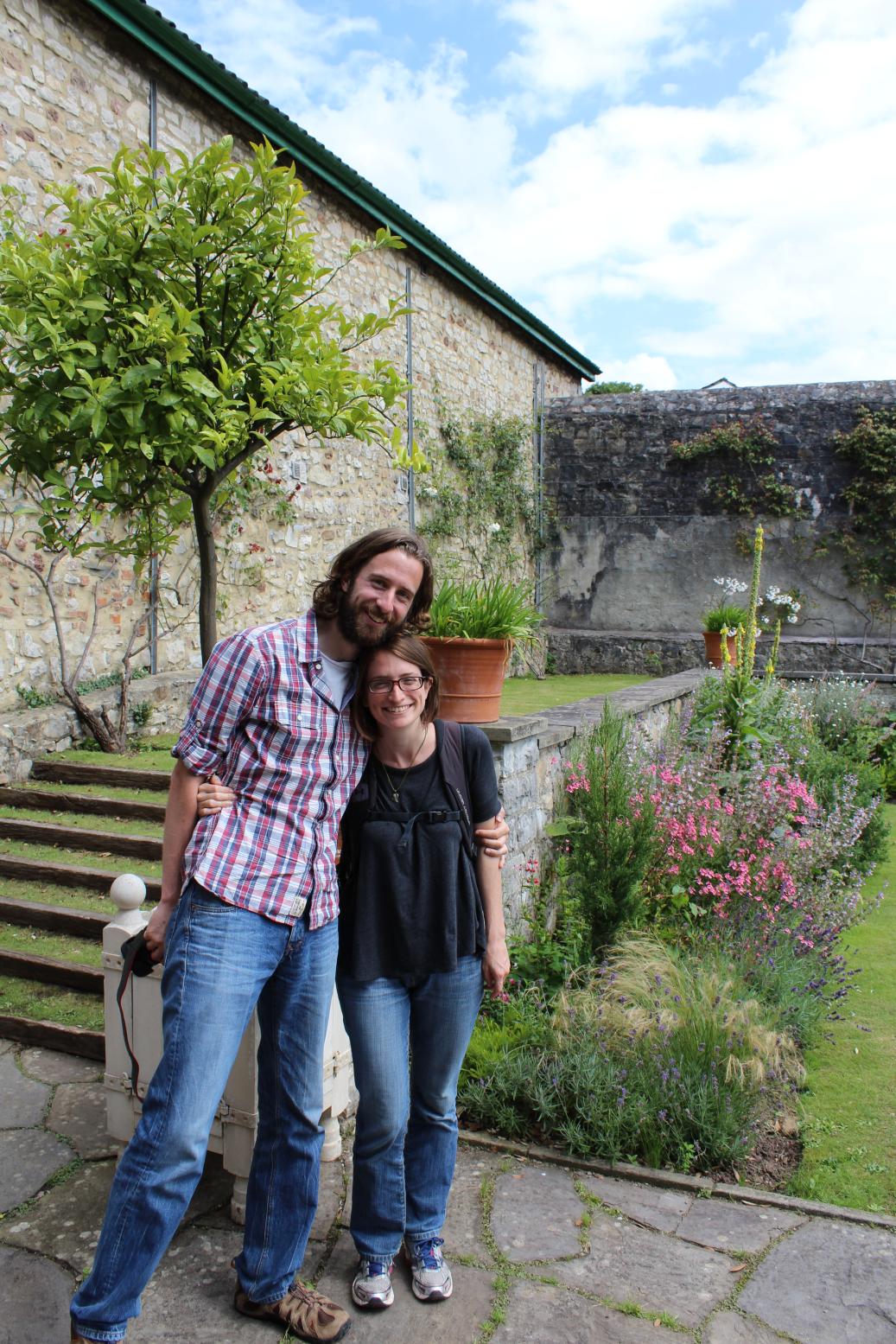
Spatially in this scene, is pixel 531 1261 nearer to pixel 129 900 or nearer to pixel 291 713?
pixel 129 900

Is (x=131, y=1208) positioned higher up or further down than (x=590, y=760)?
further down

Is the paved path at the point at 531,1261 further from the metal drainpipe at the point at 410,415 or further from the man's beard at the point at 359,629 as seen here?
the metal drainpipe at the point at 410,415

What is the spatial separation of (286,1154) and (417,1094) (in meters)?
0.34

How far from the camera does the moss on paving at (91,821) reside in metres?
4.91

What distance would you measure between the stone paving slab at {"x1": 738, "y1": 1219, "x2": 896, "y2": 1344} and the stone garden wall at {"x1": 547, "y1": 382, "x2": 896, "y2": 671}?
10412 mm

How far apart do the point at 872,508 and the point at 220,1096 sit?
1262cm

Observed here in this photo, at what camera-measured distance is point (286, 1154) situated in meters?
→ 2.08

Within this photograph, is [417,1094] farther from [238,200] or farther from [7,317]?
[238,200]

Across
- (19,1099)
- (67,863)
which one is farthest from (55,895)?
(19,1099)

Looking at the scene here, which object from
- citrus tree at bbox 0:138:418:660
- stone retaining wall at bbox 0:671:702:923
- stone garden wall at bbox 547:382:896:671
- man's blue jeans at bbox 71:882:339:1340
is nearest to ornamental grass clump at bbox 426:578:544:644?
stone retaining wall at bbox 0:671:702:923

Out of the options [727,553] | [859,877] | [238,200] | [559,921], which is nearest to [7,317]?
[238,200]

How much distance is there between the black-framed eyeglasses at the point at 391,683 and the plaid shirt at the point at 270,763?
0.34 feet

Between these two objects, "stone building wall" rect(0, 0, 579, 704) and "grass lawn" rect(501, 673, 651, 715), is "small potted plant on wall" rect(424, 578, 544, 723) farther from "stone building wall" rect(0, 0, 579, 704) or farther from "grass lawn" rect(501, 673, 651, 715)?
"grass lawn" rect(501, 673, 651, 715)

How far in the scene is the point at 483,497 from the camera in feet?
41.1
